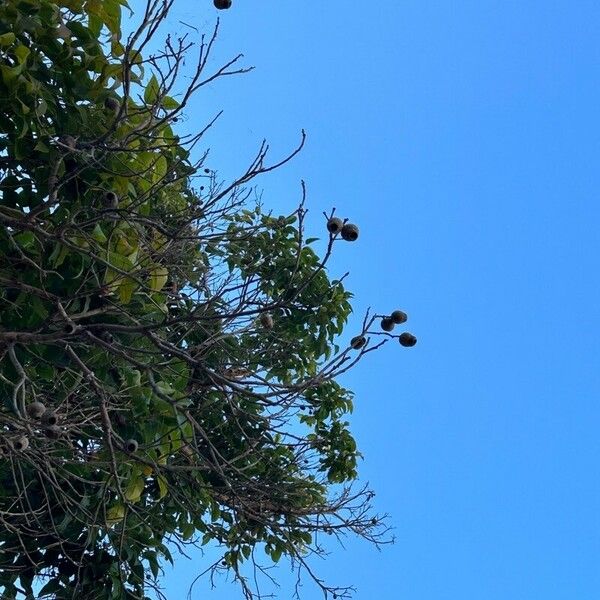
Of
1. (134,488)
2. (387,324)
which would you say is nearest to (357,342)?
(387,324)

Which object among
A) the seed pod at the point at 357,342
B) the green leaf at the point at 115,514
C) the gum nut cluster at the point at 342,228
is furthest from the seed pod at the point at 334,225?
the green leaf at the point at 115,514

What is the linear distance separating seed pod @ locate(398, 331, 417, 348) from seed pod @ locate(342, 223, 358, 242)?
18.1 inches

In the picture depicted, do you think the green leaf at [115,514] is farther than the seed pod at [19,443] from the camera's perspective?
Yes

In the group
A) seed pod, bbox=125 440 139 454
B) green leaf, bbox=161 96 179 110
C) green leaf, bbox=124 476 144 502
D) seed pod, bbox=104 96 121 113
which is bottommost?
seed pod, bbox=125 440 139 454

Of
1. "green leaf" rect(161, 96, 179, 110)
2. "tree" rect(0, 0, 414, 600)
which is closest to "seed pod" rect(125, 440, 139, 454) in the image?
"tree" rect(0, 0, 414, 600)

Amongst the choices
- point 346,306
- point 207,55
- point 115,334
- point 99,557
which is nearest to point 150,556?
point 99,557

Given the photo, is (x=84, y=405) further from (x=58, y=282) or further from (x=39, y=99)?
(x=39, y=99)

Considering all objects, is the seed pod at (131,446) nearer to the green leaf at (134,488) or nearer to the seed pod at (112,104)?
the green leaf at (134,488)

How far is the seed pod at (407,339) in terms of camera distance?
111 inches

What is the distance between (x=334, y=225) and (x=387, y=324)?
0.48 metres

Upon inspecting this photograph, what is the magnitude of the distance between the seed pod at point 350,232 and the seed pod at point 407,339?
18.1 inches

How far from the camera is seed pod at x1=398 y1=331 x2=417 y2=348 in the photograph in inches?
111

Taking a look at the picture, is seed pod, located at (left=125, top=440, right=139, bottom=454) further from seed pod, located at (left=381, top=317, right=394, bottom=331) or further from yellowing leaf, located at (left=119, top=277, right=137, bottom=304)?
seed pod, located at (left=381, top=317, right=394, bottom=331)

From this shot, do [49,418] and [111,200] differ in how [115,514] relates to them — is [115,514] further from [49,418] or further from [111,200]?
[111,200]
